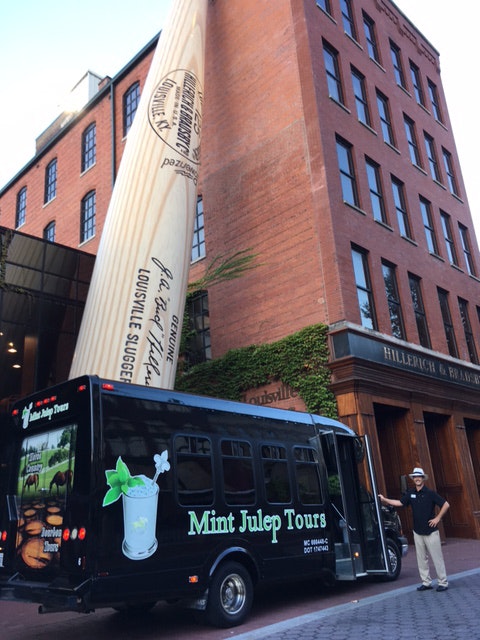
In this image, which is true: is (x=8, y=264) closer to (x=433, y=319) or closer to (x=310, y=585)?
(x=310, y=585)

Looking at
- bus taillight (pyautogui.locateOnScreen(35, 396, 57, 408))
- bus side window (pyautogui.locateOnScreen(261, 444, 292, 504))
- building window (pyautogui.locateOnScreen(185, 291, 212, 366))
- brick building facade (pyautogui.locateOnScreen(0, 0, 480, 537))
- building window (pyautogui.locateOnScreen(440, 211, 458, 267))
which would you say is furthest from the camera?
building window (pyautogui.locateOnScreen(440, 211, 458, 267))

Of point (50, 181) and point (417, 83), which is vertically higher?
point (50, 181)

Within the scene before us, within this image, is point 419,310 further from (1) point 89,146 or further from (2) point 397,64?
(1) point 89,146

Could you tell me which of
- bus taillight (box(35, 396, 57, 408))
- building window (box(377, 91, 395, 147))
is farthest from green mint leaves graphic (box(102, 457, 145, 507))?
building window (box(377, 91, 395, 147))

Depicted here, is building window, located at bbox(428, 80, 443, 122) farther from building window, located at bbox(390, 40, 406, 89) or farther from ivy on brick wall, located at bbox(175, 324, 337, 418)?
ivy on brick wall, located at bbox(175, 324, 337, 418)

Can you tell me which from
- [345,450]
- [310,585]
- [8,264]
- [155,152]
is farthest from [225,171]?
[310,585]

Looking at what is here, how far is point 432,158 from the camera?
25266 mm

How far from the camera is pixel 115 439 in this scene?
6.41 m

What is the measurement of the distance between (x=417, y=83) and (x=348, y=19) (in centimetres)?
541

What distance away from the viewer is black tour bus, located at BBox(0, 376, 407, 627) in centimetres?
609

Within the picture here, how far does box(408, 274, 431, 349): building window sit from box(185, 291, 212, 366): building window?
7277 mm

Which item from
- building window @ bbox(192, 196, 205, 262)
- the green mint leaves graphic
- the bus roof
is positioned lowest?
the green mint leaves graphic

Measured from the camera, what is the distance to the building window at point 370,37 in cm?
2341

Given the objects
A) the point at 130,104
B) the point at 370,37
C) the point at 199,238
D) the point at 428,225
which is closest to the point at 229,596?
the point at 199,238
